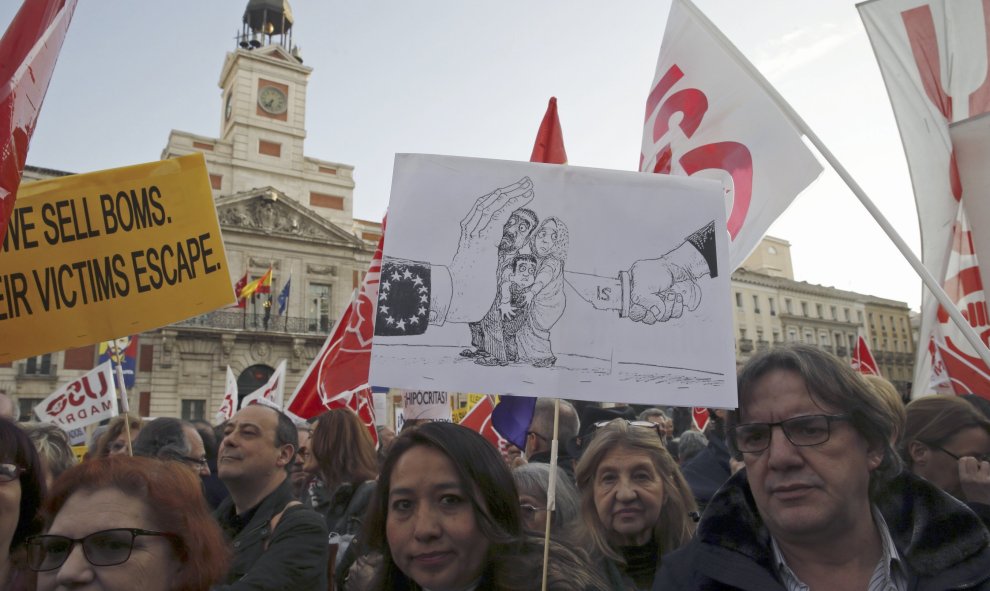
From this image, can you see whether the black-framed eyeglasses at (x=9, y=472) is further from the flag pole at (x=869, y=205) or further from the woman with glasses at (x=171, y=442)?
the flag pole at (x=869, y=205)

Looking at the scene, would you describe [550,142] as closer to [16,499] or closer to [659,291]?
[659,291]

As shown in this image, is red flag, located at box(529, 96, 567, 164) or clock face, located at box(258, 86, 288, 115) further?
clock face, located at box(258, 86, 288, 115)

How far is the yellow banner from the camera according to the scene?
3.37 meters

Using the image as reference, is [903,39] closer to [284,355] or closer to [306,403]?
[306,403]

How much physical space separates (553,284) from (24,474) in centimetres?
192

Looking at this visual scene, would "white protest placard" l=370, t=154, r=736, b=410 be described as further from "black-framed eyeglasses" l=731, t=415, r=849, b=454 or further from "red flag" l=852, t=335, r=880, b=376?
"red flag" l=852, t=335, r=880, b=376

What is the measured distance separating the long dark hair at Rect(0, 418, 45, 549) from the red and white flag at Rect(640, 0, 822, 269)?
2904 millimetres

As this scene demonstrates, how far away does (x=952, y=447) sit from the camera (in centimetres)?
287

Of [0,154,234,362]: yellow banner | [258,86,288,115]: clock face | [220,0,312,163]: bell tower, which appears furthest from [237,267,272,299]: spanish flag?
[0,154,234,362]: yellow banner

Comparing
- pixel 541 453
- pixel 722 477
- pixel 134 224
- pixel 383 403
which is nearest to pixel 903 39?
pixel 722 477

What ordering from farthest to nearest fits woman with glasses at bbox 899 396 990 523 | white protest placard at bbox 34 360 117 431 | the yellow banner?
white protest placard at bbox 34 360 117 431 → the yellow banner → woman with glasses at bbox 899 396 990 523

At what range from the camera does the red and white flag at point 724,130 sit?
11.1ft

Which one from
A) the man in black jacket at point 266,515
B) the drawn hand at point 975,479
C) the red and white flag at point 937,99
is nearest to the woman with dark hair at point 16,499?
the man in black jacket at point 266,515

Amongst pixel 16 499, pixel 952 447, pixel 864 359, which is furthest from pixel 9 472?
pixel 864 359
